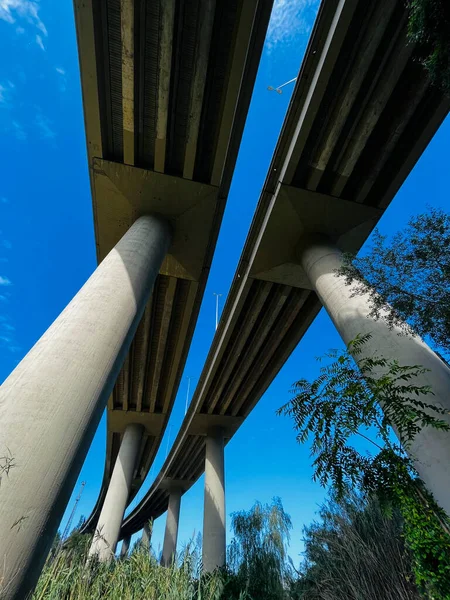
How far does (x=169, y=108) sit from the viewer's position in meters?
6.64

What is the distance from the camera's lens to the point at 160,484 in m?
26.2

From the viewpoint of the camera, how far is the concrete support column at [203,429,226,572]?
12539 millimetres

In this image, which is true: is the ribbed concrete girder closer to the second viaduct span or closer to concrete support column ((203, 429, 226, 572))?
the second viaduct span

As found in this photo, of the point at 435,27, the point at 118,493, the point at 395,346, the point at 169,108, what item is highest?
the point at 169,108

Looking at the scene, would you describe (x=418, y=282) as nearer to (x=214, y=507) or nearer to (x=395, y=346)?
(x=395, y=346)

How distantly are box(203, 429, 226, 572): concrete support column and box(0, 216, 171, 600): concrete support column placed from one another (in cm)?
1173

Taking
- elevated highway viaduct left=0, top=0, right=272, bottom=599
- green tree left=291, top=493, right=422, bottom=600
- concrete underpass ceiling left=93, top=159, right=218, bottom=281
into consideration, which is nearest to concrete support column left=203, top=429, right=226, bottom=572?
green tree left=291, top=493, right=422, bottom=600

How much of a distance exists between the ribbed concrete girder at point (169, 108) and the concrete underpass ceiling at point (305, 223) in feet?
5.01

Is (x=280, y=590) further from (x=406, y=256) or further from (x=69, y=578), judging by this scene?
(x=406, y=256)

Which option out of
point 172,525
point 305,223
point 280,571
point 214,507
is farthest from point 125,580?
point 172,525

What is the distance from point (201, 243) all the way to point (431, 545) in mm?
7628

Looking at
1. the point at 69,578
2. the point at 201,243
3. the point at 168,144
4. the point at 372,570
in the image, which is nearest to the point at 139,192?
the point at 168,144

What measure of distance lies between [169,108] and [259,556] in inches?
528

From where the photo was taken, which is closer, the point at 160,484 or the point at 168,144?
the point at 168,144
